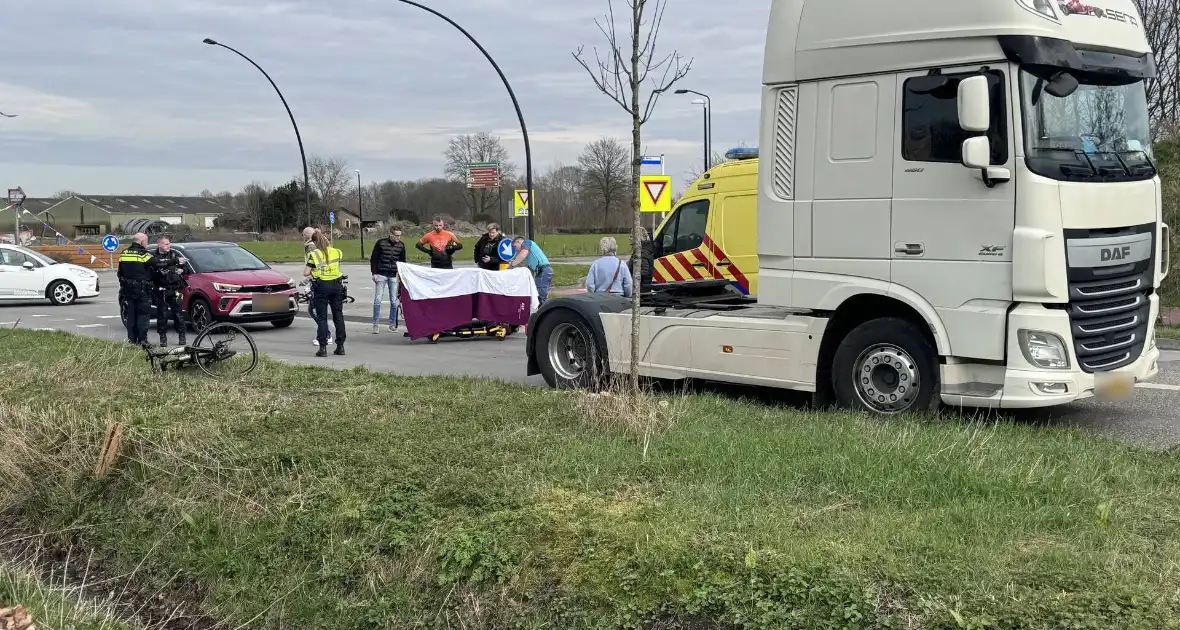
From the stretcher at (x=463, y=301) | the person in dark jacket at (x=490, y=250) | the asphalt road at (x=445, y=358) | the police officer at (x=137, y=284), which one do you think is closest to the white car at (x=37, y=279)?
the asphalt road at (x=445, y=358)

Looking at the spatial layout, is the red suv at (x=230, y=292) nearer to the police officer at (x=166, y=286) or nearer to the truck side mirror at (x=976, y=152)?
the police officer at (x=166, y=286)

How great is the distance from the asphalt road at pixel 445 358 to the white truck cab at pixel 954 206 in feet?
1.63

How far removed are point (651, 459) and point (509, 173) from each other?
8058 centimetres

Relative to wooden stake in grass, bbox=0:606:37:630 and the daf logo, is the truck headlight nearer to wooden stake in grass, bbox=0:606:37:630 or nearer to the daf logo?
the daf logo

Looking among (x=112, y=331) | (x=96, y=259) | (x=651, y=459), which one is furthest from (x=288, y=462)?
(x=96, y=259)

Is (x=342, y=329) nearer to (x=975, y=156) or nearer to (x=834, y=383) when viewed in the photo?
(x=834, y=383)

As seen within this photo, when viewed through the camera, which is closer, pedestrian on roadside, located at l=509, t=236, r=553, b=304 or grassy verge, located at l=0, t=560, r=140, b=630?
grassy verge, located at l=0, t=560, r=140, b=630

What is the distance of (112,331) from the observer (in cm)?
1705

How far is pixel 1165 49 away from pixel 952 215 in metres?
21.7

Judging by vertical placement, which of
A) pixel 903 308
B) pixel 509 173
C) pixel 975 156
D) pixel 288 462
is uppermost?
pixel 509 173

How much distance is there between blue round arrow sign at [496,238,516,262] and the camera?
1565cm

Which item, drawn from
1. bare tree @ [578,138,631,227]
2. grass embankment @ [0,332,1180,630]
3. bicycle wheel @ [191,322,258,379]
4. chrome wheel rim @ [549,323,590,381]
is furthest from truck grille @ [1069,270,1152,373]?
bare tree @ [578,138,631,227]

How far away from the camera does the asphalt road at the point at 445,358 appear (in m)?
7.34

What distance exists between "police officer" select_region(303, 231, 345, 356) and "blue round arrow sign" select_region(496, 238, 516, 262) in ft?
10.7
